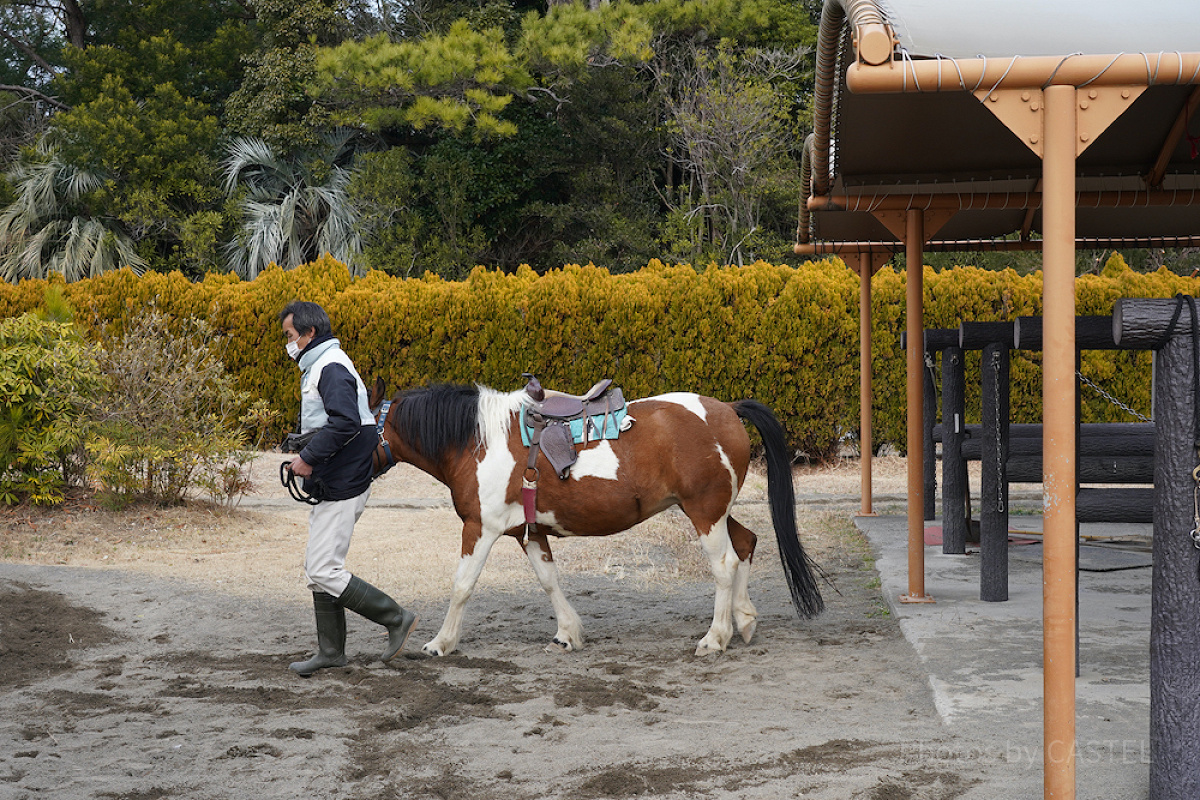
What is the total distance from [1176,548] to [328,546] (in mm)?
3746

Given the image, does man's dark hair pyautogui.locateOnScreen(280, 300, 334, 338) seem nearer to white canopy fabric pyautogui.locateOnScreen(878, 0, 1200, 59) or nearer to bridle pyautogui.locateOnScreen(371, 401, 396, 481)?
bridle pyautogui.locateOnScreen(371, 401, 396, 481)

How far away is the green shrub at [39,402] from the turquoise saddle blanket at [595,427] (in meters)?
5.30

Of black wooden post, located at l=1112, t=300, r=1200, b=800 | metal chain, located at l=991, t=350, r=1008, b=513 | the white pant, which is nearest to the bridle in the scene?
the white pant

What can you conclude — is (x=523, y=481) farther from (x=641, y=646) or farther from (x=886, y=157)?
(x=886, y=157)

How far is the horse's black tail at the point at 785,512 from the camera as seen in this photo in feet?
19.2

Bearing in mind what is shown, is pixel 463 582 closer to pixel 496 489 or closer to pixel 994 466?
pixel 496 489

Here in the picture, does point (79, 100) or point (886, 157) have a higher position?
point (79, 100)

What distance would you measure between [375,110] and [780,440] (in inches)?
579

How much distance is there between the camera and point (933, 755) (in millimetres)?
3895

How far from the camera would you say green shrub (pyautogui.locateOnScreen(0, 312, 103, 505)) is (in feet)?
29.9

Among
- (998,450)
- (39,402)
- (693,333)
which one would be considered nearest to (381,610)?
(998,450)

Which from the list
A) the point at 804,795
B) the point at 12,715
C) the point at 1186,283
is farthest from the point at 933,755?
the point at 1186,283

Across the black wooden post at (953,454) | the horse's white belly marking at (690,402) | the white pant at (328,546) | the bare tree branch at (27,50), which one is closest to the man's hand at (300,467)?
the white pant at (328,546)

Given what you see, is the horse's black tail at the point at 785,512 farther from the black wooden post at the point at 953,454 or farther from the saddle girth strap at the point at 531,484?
the black wooden post at the point at 953,454
